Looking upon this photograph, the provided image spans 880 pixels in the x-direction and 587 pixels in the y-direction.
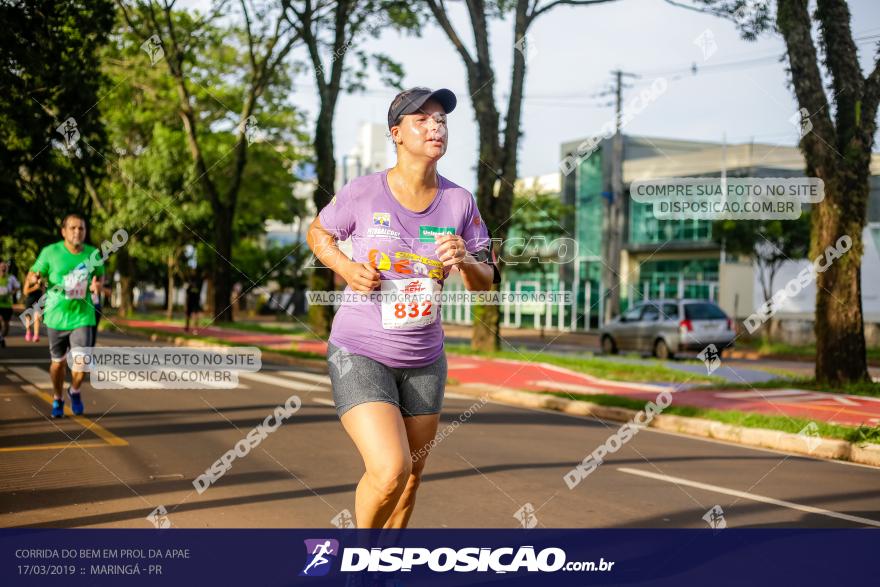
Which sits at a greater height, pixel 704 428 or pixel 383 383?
pixel 383 383

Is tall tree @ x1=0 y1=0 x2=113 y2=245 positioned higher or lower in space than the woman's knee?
higher

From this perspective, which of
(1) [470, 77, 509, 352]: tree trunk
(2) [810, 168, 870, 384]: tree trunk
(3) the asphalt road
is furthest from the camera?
(1) [470, 77, 509, 352]: tree trunk

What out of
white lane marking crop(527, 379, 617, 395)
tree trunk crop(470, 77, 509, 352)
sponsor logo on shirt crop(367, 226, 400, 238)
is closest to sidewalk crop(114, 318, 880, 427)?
white lane marking crop(527, 379, 617, 395)

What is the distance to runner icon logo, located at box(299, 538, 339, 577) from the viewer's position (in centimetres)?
435

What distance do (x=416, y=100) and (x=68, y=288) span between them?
21.9 ft

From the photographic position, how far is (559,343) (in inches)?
1470

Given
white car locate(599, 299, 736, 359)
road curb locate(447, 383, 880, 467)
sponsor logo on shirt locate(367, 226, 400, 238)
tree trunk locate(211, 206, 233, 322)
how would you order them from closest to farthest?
1. sponsor logo on shirt locate(367, 226, 400, 238)
2. road curb locate(447, 383, 880, 467)
3. white car locate(599, 299, 736, 359)
4. tree trunk locate(211, 206, 233, 322)

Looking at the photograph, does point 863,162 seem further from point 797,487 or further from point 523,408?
point 797,487

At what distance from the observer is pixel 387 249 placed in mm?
3855

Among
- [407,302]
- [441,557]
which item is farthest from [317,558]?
[407,302]

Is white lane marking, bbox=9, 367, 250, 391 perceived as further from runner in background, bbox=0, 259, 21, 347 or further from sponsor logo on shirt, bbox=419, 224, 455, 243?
sponsor logo on shirt, bbox=419, 224, 455, 243

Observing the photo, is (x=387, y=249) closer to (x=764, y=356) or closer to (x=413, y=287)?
(x=413, y=287)

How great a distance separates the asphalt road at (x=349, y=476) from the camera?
19.2 feet

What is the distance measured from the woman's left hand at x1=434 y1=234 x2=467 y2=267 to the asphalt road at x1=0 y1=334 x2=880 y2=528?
211 cm
